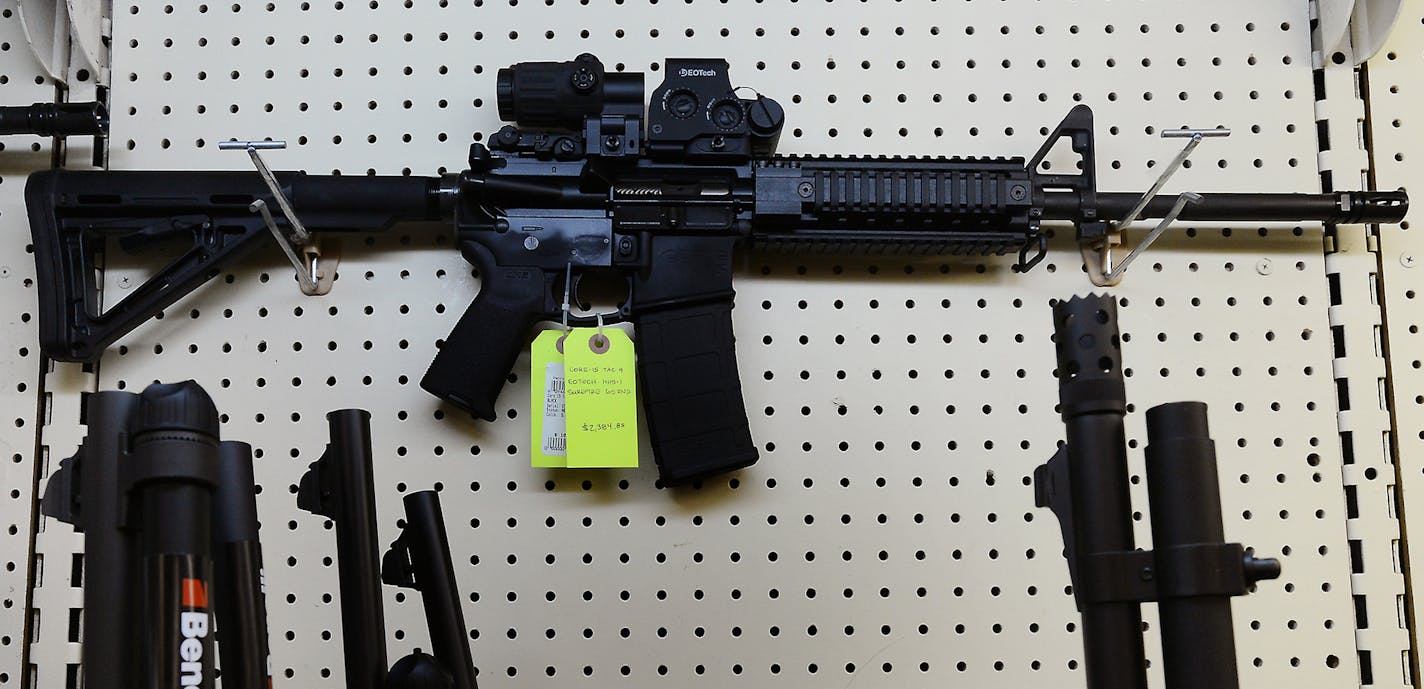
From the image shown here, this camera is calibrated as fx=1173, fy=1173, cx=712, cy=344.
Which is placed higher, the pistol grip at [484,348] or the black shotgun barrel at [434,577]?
the pistol grip at [484,348]

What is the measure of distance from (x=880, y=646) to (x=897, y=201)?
636 mm

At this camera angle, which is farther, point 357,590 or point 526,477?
point 526,477

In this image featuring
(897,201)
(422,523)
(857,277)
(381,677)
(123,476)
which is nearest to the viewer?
(123,476)

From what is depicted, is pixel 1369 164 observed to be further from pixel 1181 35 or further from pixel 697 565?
pixel 697 565

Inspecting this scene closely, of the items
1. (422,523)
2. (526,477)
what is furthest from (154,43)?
(422,523)

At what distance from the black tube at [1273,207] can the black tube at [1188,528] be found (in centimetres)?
84

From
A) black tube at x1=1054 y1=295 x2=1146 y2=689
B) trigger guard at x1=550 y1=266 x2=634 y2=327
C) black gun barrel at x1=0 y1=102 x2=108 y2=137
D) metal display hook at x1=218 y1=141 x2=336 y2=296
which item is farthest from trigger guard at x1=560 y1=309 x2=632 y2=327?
black tube at x1=1054 y1=295 x2=1146 y2=689

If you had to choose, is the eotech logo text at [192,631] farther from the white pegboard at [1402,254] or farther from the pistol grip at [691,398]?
the white pegboard at [1402,254]

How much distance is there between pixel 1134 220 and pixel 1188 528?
0.97 metres

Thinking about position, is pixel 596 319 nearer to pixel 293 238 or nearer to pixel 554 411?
pixel 554 411

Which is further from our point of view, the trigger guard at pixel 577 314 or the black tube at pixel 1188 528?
the trigger guard at pixel 577 314

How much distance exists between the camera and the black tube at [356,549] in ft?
3.52

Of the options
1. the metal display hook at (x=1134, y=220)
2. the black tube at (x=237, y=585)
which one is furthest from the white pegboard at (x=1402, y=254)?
the black tube at (x=237, y=585)

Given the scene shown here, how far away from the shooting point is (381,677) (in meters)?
1.08
